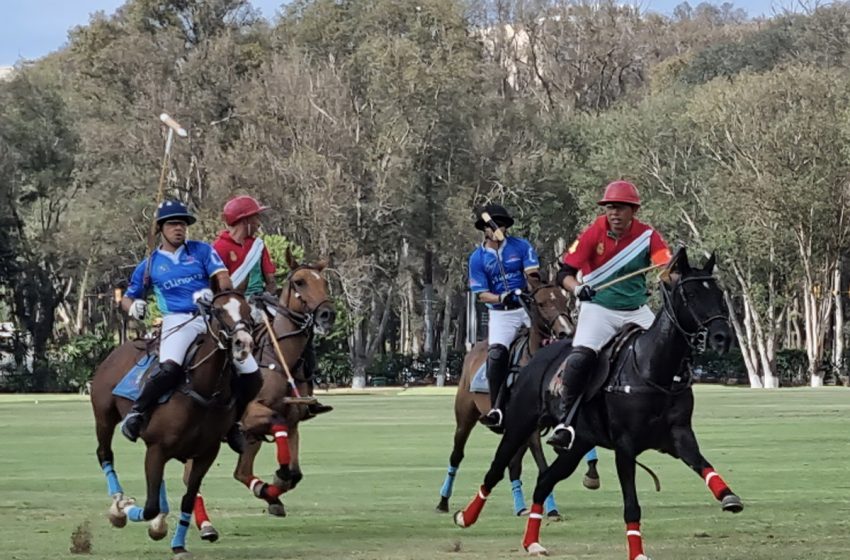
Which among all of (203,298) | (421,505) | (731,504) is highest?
(203,298)

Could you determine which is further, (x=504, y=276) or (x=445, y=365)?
(x=445, y=365)

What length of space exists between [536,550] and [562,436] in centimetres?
85

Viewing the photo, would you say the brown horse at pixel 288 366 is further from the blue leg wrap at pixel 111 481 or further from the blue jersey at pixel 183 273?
the blue jersey at pixel 183 273

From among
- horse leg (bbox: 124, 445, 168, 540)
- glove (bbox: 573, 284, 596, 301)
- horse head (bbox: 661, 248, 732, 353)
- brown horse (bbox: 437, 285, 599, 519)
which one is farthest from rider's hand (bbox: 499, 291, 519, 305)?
horse leg (bbox: 124, 445, 168, 540)

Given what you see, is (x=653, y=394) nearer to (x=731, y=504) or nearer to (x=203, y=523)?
(x=731, y=504)

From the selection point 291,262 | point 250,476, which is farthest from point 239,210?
point 250,476

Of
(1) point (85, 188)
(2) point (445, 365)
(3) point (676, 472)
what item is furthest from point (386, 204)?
(3) point (676, 472)

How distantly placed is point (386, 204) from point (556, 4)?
26623mm

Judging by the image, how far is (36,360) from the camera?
76812 millimetres

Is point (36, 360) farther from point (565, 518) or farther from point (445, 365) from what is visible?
point (565, 518)

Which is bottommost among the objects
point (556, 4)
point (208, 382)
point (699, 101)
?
point (208, 382)

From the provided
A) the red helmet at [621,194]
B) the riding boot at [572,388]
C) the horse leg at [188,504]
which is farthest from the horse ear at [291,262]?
the riding boot at [572,388]

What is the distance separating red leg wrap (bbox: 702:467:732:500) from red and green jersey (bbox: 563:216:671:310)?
189 centimetres

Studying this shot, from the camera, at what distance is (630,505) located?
1148cm
